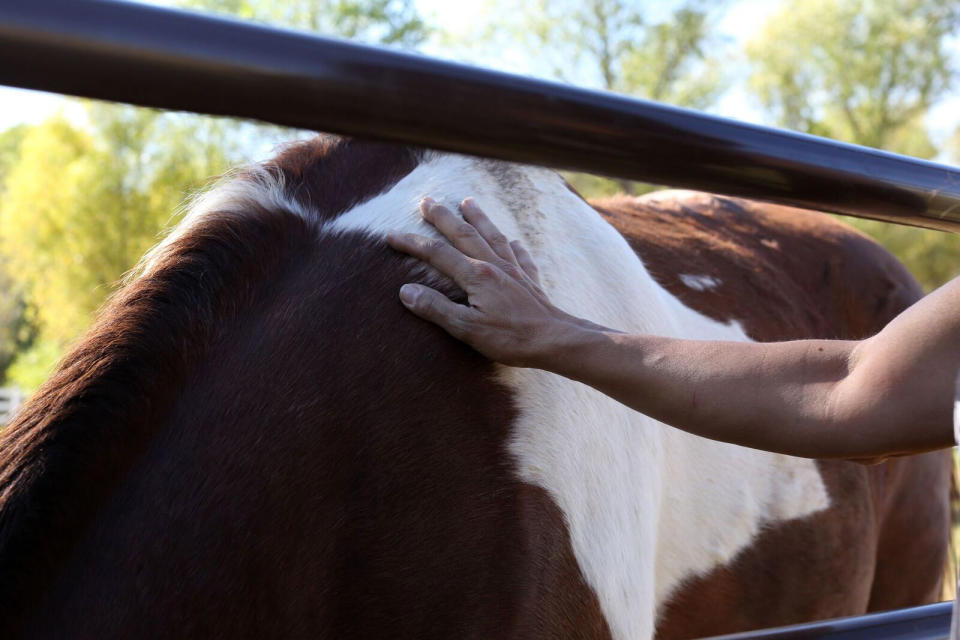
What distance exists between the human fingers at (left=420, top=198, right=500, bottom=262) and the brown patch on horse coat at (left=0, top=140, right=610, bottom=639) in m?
0.08

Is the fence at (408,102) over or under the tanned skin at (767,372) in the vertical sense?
over

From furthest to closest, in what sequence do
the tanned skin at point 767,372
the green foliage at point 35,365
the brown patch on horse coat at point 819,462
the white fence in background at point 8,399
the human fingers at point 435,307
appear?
the green foliage at point 35,365
the white fence in background at point 8,399
the brown patch on horse coat at point 819,462
the human fingers at point 435,307
the tanned skin at point 767,372

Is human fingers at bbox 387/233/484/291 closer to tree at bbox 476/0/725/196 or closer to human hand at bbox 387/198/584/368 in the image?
human hand at bbox 387/198/584/368

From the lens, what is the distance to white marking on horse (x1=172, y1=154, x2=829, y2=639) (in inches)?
57.9

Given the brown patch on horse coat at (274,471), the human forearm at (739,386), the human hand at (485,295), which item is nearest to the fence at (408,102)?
the human forearm at (739,386)

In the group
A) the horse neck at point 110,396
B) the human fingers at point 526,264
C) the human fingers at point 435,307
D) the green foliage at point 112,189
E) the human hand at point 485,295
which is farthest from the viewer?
the green foliage at point 112,189

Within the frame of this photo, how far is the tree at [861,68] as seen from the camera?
20.9 m

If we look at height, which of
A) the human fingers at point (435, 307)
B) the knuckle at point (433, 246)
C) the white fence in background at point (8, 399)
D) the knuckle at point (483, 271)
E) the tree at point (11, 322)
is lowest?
the human fingers at point (435, 307)

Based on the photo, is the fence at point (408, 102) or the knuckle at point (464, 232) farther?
the knuckle at point (464, 232)

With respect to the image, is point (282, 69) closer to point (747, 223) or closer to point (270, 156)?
point (270, 156)

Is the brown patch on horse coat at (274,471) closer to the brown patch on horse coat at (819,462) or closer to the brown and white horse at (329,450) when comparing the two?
the brown and white horse at (329,450)

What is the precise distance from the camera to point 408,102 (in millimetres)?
748

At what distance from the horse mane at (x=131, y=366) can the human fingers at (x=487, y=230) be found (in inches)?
8.3

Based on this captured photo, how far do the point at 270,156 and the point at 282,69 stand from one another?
949 millimetres
